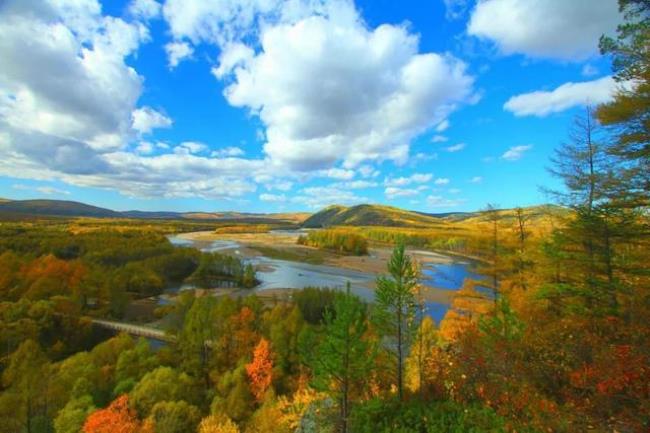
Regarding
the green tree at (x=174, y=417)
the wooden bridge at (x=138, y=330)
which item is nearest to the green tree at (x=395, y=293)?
the green tree at (x=174, y=417)

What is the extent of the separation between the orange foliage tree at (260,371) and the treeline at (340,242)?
104925mm

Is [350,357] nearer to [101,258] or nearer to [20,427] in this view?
[20,427]

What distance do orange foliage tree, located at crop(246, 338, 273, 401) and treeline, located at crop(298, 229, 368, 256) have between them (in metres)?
105

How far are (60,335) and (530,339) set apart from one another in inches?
2290

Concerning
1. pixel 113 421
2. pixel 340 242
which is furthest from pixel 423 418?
pixel 340 242

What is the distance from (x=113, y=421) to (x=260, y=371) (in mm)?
11742

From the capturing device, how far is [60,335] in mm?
47938

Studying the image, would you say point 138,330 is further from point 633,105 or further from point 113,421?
point 633,105

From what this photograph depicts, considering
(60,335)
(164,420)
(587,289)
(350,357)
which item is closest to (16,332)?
(60,335)

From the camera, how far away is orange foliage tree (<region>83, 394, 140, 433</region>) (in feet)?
75.9

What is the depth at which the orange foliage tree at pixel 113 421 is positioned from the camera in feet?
75.9

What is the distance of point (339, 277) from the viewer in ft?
288

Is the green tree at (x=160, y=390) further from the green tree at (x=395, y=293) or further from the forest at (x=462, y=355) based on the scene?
the green tree at (x=395, y=293)

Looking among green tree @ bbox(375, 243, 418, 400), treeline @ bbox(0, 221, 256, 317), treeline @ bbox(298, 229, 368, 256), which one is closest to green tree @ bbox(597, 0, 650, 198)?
green tree @ bbox(375, 243, 418, 400)
